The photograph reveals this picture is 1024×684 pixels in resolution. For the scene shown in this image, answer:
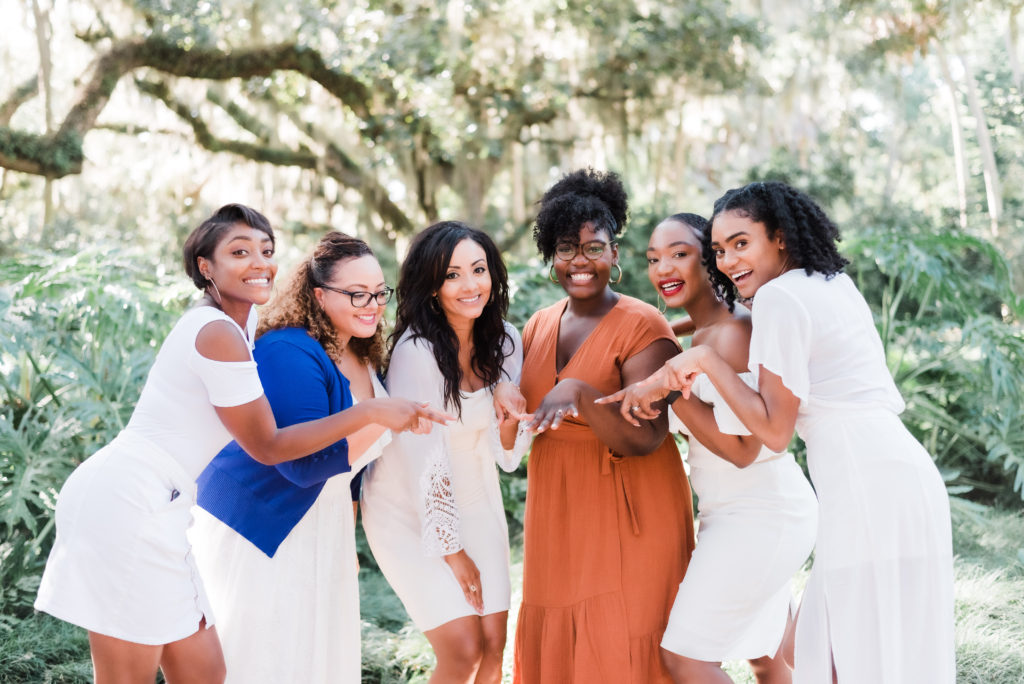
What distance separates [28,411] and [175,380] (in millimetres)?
3360

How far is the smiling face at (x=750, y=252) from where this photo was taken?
303 cm

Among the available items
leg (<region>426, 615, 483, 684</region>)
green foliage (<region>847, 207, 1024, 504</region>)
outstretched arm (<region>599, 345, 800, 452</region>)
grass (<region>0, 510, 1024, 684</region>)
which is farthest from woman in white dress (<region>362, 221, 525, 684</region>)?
green foliage (<region>847, 207, 1024, 504</region>)

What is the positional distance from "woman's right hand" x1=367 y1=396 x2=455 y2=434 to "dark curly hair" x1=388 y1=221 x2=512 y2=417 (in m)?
0.37

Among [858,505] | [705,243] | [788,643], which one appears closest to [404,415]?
[705,243]

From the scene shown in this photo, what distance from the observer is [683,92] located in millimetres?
11625

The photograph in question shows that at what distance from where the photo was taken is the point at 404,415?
299cm

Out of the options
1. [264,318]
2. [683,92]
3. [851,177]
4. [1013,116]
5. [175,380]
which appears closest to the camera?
[175,380]

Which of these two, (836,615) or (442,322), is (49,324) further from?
(836,615)

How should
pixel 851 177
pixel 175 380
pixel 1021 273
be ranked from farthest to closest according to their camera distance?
pixel 851 177 < pixel 1021 273 < pixel 175 380

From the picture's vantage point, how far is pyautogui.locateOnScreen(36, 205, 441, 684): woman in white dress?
274cm

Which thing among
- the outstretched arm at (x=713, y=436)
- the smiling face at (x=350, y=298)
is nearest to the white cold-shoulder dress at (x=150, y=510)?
the smiling face at (x=350, y=298)

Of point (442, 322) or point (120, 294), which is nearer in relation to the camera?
point (442, 322)

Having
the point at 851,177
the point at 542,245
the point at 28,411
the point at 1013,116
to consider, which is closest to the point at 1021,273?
the point at 851,177

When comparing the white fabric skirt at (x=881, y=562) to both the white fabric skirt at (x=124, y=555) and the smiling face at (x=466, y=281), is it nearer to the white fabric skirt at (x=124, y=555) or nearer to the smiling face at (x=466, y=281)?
the smiling face at (x=466, y=281)
